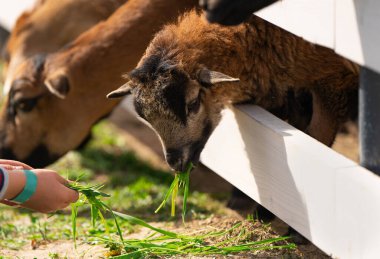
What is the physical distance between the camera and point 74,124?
6.14m

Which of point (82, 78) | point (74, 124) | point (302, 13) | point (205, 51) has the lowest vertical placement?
point (74, 124)

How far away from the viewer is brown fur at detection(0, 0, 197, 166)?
5633 mm

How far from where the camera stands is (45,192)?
3.56 m

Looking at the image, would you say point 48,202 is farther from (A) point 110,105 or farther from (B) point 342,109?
(A) point 110,105

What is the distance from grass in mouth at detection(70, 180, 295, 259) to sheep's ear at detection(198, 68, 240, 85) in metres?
0.79

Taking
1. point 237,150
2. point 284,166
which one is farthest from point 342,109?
point 284,166

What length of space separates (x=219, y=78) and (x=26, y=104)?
7.73 feet

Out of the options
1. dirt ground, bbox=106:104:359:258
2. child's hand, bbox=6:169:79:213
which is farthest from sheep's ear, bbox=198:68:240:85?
dirt ground, bbox=106:104:359:258

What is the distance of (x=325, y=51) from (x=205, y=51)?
2.45 ft

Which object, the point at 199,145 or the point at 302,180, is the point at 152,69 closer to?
the point at 199,145

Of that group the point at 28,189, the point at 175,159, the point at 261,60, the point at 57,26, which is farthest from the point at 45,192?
the point at 57,26

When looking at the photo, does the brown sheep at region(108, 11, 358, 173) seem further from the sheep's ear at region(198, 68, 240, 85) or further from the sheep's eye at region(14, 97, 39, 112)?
the sheep's eye at region(14, 97, 39, 112)

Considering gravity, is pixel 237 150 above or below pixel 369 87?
below

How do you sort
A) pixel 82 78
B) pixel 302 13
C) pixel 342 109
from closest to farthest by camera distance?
1. pixel 302 13
2. pixel 342 109
3. pixel 82 78
